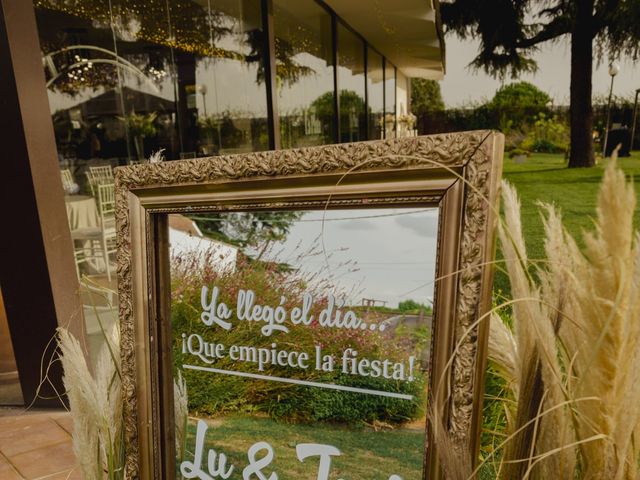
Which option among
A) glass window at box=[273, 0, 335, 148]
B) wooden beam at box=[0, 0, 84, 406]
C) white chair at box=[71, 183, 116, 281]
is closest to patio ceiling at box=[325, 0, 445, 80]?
glass window at box=[273, 0, 335, 148]

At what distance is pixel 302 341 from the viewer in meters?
0.75

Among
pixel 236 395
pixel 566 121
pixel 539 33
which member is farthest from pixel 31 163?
pixel 539 33

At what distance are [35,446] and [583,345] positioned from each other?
6.89 feet

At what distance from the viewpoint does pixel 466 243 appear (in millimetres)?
573

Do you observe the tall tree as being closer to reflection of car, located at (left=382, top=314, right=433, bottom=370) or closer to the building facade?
reflection of car, located at (left=382, top=314, right=433, bottom=370)

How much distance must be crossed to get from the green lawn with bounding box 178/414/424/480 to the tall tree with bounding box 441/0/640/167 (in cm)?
173

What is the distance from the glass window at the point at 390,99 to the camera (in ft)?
39.0

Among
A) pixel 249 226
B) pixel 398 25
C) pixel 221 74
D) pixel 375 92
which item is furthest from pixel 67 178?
pixel 375 92

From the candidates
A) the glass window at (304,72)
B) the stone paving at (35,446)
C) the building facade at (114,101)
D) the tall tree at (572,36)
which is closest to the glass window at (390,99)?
the building facade at (114,101)

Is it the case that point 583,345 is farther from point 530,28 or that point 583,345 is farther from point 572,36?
point 530,28

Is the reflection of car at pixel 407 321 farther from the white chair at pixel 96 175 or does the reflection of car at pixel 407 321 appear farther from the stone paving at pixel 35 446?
the white chair at pixel 96 175

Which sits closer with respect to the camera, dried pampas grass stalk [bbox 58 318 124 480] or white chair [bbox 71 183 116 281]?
dried pampas grass stalk [bbox 58 318 124 480]

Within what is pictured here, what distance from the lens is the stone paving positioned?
164 centimetres

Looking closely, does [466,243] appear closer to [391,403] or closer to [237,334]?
[391,403]
